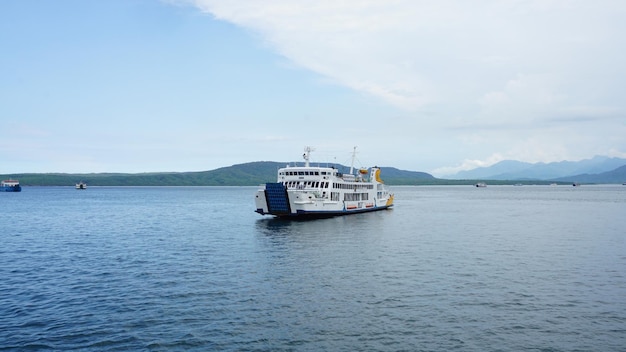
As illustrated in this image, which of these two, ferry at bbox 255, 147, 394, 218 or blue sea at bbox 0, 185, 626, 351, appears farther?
ferry at bbox 255, 147, 394, 218

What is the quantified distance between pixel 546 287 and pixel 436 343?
49.5 feet

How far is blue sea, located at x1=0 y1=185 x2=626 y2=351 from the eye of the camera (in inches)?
871

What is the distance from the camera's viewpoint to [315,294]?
99.9 ft

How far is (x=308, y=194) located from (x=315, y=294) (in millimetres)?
50785

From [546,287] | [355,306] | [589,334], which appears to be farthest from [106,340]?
[546,287]

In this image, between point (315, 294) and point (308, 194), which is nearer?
point (315, 294)

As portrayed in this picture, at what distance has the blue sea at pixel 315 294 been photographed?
2212 centimetres

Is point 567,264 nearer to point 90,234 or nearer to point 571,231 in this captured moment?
point 571,231

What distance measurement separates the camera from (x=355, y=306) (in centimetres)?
2753

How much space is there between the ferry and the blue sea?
19749 millimetres

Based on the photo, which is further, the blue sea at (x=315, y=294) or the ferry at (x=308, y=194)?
the ferry at (x=308, y=194)

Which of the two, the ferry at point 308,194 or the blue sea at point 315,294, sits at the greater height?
the ferry at point 308,194

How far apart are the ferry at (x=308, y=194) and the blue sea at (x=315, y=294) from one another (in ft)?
64.8

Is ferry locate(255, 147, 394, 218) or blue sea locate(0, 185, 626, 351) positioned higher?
ferry locate(255, 147, 394, 218)
